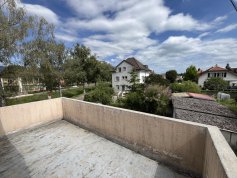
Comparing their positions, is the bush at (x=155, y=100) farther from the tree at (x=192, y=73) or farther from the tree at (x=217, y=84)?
the tree at (x=192, y=73)

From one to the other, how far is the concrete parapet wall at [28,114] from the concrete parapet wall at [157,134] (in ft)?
8.12

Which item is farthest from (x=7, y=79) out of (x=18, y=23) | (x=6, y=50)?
(x=18, y=23)

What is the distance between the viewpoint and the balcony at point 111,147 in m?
2.74

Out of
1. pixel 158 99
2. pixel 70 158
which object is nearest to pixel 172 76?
pixel 158 99

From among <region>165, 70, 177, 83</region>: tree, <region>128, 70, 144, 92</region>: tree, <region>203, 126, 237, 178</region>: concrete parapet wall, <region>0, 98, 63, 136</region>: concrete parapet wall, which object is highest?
<region>165, 70, 177, 83</region>: tree

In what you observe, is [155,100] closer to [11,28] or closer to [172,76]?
[11,28]

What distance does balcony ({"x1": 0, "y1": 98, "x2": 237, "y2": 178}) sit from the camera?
8.99 feet

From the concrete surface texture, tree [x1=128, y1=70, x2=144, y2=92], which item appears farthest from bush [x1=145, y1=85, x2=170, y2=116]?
the concrete surface texture

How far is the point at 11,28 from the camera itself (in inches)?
269

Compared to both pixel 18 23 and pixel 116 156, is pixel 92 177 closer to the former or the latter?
pixel 116 156

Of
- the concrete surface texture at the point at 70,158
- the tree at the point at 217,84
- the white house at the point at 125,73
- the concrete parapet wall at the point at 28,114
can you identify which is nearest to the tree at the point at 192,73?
the tree at the point at 217,84

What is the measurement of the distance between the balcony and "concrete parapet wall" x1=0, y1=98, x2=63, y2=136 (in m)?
0.03

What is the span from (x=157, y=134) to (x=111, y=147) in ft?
5.43

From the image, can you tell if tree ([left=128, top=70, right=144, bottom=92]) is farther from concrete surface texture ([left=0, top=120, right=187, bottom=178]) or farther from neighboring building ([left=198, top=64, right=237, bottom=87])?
neighboring building ([left=198, top=64, right=237, bottom=87])
